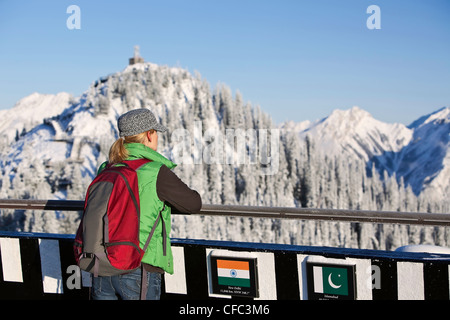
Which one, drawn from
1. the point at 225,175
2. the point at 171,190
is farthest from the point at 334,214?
the point at 225,175

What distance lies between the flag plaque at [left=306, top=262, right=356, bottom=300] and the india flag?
67 centimetres

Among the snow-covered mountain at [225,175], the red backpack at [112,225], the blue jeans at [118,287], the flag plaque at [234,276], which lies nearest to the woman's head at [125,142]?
the red backpack at [112,225]

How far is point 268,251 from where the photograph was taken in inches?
179

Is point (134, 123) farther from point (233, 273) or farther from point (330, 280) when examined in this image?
point (330, 280)

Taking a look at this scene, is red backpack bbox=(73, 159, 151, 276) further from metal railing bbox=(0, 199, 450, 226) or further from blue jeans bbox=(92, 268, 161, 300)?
metal railing bbox=(0, 199, 450, 226)

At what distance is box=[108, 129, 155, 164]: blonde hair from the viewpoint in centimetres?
345

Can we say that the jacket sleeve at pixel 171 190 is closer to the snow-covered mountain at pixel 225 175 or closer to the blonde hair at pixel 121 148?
the blonde hair at pixel 121 148

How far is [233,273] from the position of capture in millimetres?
4684

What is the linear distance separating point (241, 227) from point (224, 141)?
76.0 metres

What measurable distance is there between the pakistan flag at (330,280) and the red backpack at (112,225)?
77.6 inches

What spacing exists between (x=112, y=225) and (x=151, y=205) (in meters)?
0.34

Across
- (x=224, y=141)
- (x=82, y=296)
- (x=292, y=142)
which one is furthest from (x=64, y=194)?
(x=82, y=296)

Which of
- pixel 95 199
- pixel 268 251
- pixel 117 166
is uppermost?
pixel 117 166
